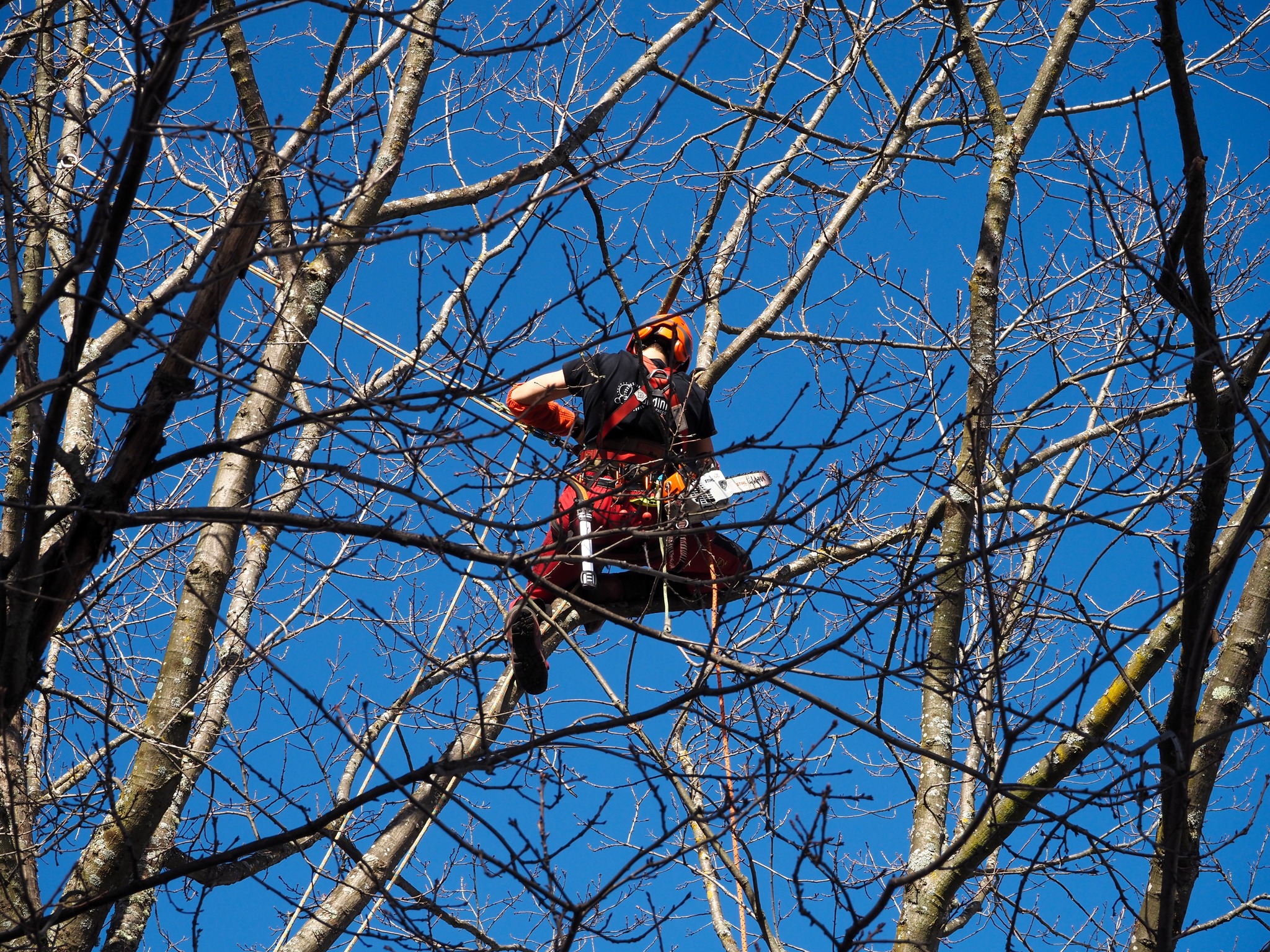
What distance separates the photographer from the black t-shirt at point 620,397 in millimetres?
5098

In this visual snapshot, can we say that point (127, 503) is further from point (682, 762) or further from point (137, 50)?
point (682, 762)

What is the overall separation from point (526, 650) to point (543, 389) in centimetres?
A: 113

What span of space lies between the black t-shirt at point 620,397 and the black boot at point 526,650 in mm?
787

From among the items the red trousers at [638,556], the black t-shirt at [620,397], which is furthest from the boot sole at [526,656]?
the black t-shirt at [620,397]

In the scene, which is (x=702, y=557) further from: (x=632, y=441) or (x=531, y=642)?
(x=531, y=642)

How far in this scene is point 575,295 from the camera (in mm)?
3088

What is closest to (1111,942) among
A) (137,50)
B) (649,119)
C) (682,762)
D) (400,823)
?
(682,762)

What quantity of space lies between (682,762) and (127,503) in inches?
106

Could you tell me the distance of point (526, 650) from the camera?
4.98 m

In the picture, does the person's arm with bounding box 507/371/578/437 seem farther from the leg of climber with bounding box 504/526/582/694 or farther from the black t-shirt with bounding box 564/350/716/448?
the leg of climber with bounding box 504/526/582/694

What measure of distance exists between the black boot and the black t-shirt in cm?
79

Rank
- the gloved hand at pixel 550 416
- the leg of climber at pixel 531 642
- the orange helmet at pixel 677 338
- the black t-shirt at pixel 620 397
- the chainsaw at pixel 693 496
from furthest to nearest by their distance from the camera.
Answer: the orange helmet at pixel 677 338 → the gloved hand at pixel 550 416 → the black t-shirt at pixel 620 397 → the leg of climber at pixel 531 642 → the chainsaw at pixel 693 496

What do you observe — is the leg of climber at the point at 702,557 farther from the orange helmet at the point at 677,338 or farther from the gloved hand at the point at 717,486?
the orange helmet at the point at 677,338

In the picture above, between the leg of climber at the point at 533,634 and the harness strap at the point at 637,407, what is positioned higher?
the harness strap at the point at 637,407
